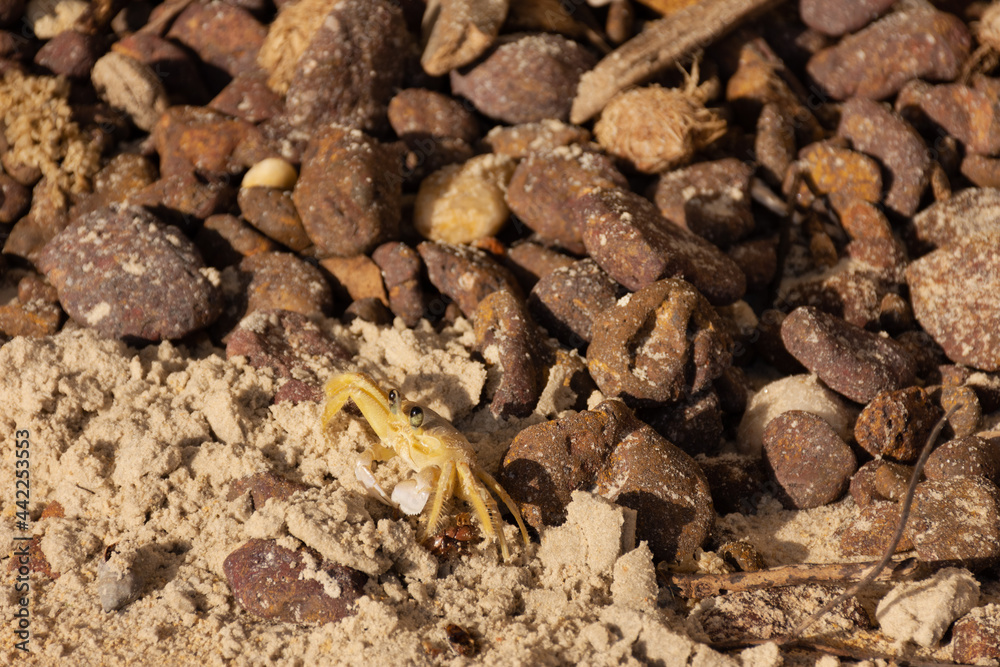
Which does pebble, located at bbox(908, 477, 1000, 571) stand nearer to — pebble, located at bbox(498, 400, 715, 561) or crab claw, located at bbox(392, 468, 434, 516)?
pebble, located at bbox(498, 400, 715, 561)

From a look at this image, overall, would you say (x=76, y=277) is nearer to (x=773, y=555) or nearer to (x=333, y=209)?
(x=333, y=209)

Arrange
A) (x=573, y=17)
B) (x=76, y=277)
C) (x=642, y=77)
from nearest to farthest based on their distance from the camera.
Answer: (x=76, y=277), (x=642, y=77), (x=573, y=17)

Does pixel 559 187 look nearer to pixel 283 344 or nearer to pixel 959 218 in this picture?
pixel 283 344

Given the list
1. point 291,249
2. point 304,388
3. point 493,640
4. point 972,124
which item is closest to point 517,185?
point 291,249

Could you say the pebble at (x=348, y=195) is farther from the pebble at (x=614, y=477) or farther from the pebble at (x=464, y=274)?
the pebble at (x=614, y=477)

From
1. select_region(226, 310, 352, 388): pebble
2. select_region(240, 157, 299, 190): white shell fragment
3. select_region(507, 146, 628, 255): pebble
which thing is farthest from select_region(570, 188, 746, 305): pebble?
select_region(240, 157, 299, 190): white shell fragment

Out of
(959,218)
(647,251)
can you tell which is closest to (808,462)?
(647,251)
